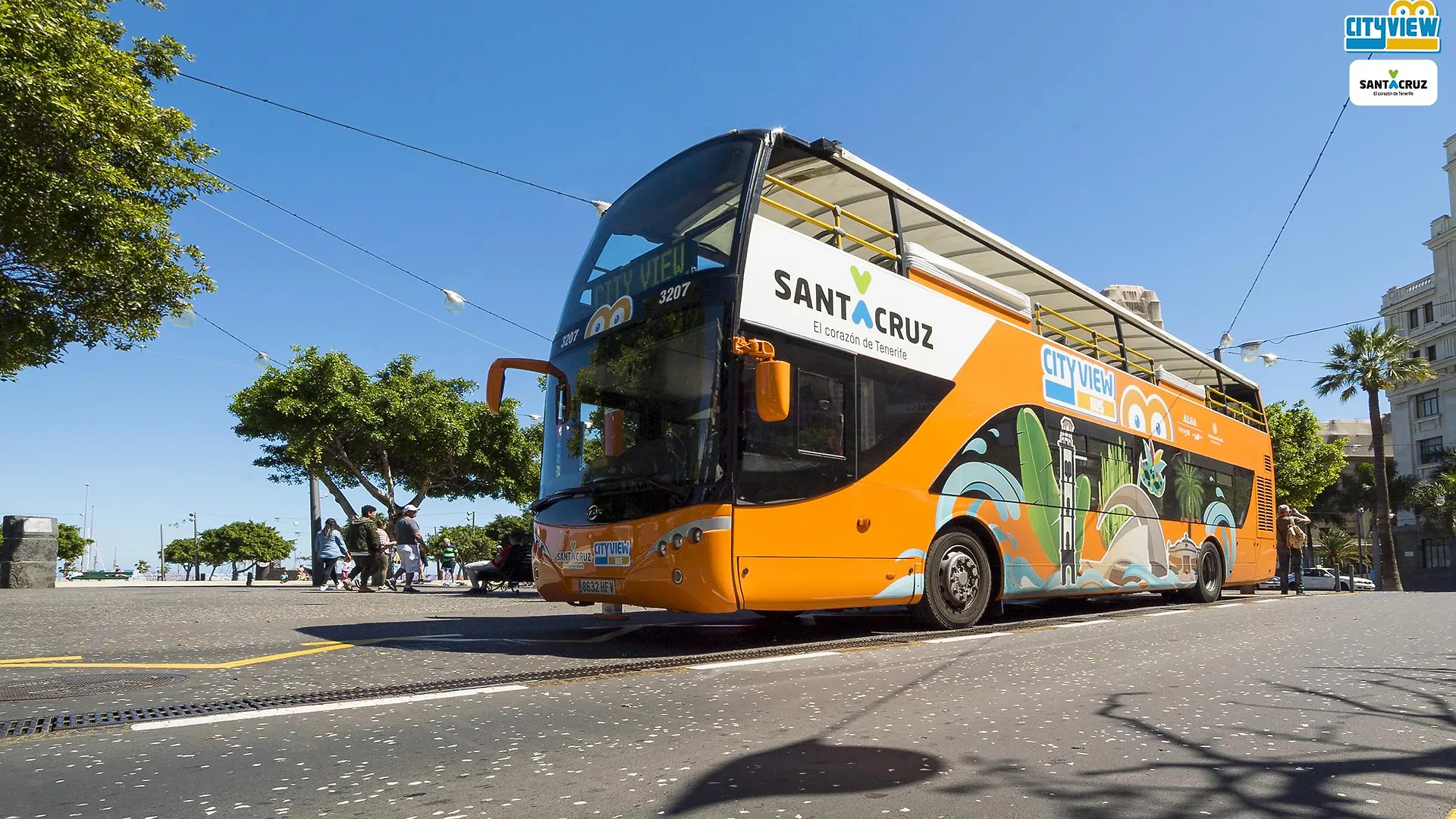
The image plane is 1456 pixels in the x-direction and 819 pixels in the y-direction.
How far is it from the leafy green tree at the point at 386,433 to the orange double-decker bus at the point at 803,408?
1834 centimetres

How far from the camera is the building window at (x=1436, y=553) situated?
5850 cm

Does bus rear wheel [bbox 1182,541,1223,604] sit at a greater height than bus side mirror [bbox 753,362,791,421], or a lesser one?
lesser

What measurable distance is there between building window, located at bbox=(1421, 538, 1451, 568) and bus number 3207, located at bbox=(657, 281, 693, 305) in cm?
7014

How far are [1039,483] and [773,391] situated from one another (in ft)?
16.1

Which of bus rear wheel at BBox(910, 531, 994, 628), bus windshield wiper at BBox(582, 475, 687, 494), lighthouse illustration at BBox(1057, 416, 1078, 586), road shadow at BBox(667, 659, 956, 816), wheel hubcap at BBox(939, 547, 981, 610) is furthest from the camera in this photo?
lighthouse illustration at BBox(1057, 416, 1078, 586)

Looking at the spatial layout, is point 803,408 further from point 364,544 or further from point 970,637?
point 364,544

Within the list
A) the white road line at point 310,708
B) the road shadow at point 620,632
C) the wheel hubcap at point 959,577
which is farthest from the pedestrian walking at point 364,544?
the white road line at point 310,708

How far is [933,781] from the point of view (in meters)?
3.02

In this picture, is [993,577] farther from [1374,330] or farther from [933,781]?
[1374,330]

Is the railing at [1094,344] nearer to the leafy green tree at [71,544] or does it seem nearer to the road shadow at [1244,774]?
the road shadow at [1244,774]

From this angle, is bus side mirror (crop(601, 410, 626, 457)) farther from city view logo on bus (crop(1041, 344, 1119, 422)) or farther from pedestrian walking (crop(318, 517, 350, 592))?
pedestrian walking (crop(318, 517, 350, 592))

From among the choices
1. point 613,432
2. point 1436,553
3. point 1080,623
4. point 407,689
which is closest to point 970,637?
point 1080,623

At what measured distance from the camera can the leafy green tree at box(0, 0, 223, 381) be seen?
947 cm

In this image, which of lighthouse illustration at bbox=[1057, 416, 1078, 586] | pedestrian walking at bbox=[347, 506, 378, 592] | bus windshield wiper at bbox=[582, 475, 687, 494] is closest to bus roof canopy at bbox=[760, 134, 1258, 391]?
lighthouse illustration at bbox=[1057, 416, 1078, 586]
